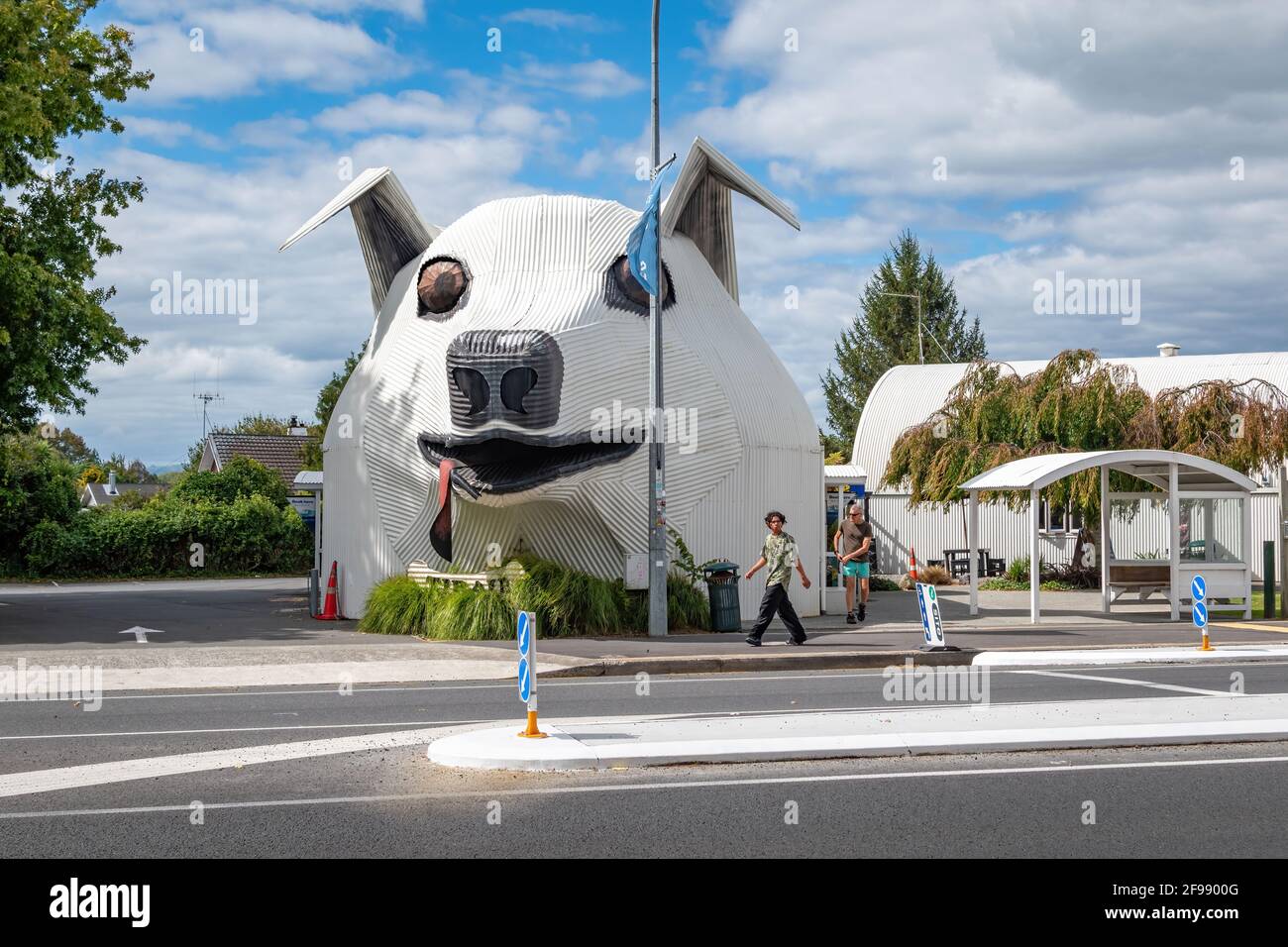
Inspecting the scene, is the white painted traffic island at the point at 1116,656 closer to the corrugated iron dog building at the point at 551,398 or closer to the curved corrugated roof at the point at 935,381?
the corrugated iron dog building at the point at 551,398

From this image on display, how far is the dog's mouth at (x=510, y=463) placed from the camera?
56.9 ft

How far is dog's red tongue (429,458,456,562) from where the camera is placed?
58.0 ft

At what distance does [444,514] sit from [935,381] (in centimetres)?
2674

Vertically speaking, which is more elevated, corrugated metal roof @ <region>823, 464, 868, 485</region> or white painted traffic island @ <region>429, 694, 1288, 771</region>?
corrugated metal roof @ <region>823, 464, 868, 485</region>

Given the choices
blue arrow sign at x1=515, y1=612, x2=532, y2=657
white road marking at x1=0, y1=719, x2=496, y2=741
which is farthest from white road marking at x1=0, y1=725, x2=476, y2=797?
blue arrow sign at x1=515, y1=612, x2=532, y2=657

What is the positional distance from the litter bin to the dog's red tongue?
3.59 m

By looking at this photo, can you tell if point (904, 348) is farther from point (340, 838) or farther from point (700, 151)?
point (340, 838)

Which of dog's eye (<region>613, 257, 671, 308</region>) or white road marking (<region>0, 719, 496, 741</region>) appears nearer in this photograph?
white road marking (<region>0, 719, 496, 741</region>)

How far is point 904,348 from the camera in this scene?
66000 millimetres

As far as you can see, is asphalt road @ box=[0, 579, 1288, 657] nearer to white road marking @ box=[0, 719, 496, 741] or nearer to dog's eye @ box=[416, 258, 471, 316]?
dog's eye @ box=[416, 258, 471, 316]

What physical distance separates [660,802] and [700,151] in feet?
46.4

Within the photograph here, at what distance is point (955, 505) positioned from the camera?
3791 cm

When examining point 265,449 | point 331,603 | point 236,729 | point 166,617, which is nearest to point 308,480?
point 166,617
